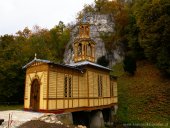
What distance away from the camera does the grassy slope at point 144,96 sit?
1032 inches

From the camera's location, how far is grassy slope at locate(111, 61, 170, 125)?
2620cm

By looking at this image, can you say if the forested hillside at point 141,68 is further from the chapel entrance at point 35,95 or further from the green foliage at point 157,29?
the chapel entrance at point 35,95

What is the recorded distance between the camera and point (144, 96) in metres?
31.3

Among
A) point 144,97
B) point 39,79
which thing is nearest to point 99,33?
point 144,97

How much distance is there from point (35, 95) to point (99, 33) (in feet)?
107

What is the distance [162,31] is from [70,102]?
1962 cm

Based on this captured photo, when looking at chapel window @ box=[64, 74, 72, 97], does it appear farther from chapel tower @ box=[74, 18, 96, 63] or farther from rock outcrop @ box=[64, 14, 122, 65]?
rock outcrop @ box=[64, 14, 122, 65]

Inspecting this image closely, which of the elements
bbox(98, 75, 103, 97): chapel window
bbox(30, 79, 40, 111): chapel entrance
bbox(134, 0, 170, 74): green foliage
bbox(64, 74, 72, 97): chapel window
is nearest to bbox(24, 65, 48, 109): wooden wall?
bbox(30, 79, 40, 111): chapel entrance

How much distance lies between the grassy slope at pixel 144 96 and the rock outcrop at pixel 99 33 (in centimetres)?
646

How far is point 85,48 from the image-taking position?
25.5 meters

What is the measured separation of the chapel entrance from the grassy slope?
11.8 meters

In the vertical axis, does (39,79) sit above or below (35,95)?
above

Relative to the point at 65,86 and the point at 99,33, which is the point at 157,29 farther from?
the point at 65,86

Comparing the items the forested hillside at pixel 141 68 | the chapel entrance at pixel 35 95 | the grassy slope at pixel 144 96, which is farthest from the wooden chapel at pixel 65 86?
the forested hillside at pixel 141 68
